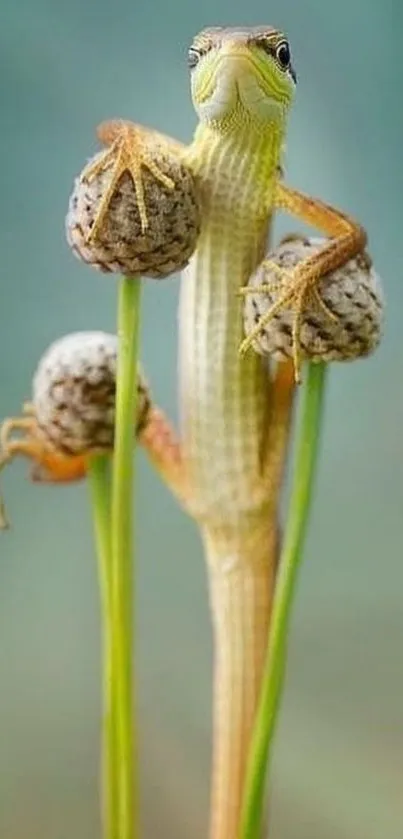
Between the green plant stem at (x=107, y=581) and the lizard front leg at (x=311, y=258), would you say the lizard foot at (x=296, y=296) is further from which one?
the green plant stem at (x=107, y=581)

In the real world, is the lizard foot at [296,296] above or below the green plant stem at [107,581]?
above

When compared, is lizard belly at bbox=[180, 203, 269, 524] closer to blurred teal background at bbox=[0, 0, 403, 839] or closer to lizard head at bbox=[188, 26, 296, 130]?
lizard head at bbox=[188, 26, 296, 130]

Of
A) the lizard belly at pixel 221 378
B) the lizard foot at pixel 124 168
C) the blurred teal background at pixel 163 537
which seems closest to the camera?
the lizard foot at pixel 124 168

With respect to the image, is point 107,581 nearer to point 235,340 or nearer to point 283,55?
point 235,340

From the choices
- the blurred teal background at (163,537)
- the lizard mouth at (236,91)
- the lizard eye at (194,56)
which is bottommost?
the blurred teal background at (163,537)

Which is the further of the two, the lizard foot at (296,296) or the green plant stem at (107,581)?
the green plant stem at (107,581)

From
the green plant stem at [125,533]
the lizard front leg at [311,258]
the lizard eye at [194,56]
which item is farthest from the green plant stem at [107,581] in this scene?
the lizard eye at [194,56]

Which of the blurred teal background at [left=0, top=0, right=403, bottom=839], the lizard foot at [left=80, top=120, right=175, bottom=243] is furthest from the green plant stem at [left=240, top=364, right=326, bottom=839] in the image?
the blurred teal background at [left=0, top=0, right=403, bottom=839]
